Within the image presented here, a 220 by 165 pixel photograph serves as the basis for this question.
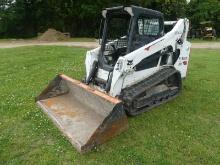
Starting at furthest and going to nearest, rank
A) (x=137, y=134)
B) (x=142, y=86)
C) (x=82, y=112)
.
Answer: (x=142, y=86), (x=82, y=112), (x=137, y=134)

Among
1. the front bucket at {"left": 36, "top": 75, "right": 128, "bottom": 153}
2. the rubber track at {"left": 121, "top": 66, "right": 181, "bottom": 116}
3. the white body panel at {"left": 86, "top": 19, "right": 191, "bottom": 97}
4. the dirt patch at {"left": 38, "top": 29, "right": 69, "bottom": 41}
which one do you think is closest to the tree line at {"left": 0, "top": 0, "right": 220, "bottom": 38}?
the dirt patch at {"left": 38, "top": 29, "right": 69, "bottom": 41}

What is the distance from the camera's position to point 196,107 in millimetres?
7488

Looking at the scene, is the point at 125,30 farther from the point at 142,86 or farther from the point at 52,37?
the point at 52,37

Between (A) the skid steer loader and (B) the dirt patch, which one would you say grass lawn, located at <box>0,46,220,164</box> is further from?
(B) the dirt patch

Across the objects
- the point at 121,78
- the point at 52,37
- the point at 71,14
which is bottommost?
the point at 52,37

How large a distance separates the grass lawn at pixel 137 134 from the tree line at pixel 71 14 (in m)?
18.8

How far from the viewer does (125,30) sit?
25.2ft

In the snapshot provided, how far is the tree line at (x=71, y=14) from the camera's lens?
1085 inches

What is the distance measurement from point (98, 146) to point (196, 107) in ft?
9.33

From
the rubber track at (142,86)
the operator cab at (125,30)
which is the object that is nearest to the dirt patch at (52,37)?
the operator cab at (125,30)

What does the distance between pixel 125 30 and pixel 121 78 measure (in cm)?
146

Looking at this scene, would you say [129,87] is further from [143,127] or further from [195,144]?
[195,144]

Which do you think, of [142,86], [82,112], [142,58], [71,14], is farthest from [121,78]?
[71,14]

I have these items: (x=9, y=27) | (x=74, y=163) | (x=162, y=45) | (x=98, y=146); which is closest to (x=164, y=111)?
(x=162, y=45)
